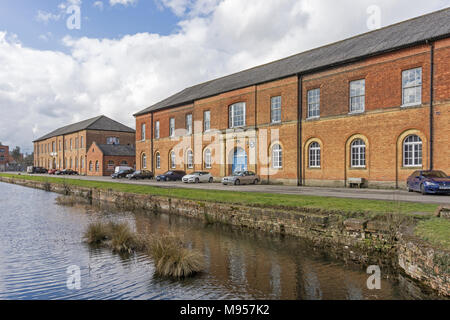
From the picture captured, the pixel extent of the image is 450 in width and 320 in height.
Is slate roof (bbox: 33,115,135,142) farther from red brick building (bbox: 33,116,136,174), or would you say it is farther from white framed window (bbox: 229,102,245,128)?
white framed window (bbox: 229,102,245,128)

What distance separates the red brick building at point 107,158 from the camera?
53.3 meters

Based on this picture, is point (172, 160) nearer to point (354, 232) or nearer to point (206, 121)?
point (206, 121)

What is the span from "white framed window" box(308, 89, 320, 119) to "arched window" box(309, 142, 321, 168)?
2.31 m

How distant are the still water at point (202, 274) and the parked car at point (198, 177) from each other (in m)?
18.5

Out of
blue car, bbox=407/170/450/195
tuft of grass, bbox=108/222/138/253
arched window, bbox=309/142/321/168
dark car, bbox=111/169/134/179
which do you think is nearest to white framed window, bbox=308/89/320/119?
arched window, bbox=309/142/321/168

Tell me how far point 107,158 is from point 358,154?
42.2 m

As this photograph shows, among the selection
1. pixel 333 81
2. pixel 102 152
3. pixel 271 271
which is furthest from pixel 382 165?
pixel 102 152

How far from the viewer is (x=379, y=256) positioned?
827cm

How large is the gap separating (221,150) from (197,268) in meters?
25.6

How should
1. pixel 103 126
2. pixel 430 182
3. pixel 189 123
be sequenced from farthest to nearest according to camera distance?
pixel 103 126 → pixel 189 123 → pixel 430 182

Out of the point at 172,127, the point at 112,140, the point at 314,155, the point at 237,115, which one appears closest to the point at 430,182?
the point at 314,155

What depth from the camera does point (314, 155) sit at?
1000 inches

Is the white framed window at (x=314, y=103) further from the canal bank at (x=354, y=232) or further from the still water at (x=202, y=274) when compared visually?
the still water at (x=202, y=274)
